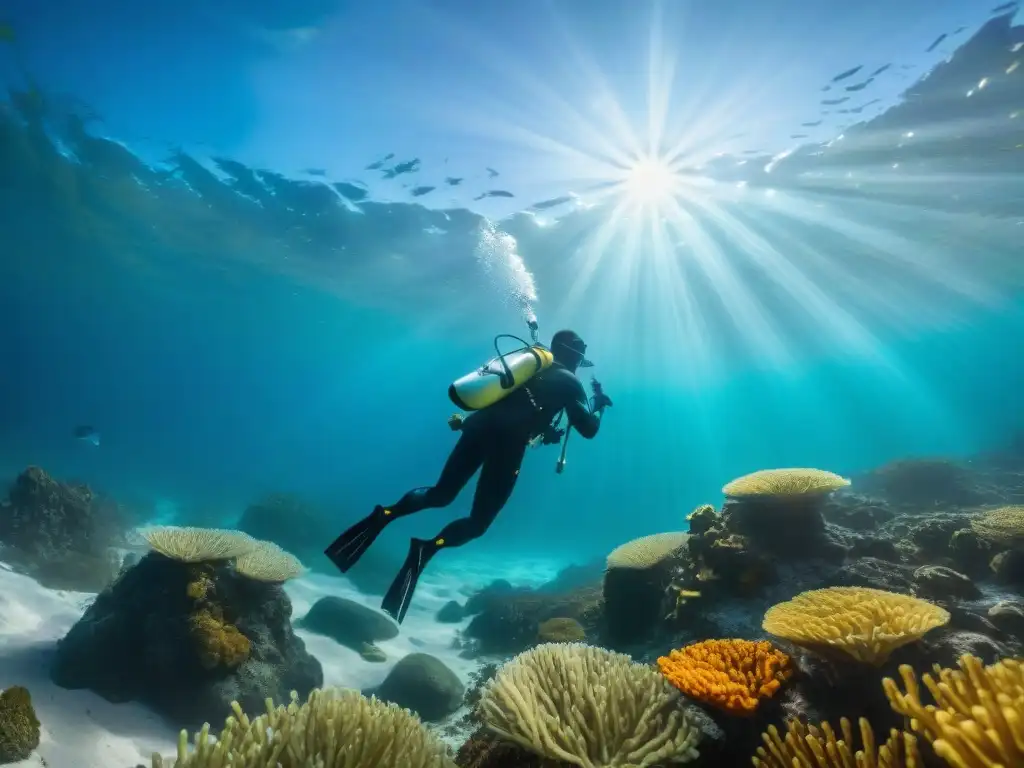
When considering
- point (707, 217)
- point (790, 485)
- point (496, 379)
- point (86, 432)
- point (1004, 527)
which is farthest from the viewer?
point (707, 217)

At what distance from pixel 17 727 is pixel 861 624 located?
6.85 m

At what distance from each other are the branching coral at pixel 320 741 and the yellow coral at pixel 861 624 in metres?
2.31

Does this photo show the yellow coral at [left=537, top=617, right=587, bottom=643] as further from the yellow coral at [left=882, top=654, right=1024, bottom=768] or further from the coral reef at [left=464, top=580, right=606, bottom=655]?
the yellow coral at [left=882, top=654, right=1024, bottom=768]

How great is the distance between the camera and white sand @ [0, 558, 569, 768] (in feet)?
15.8

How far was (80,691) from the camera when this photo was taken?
5754 millimetres

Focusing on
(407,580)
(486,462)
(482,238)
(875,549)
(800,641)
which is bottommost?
(407,580)

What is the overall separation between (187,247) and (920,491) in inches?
1615

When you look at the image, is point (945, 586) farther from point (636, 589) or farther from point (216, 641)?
point (216, 641)

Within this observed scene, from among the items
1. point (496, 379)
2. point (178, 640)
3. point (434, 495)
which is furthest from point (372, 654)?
point (496, 379)

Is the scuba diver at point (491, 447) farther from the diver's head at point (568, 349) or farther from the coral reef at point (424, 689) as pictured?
the coral reef at point (424, 689)

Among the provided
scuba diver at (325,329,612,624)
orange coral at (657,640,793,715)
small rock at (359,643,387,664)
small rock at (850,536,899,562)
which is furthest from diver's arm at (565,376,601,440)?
small rock at (359,643,387,664)

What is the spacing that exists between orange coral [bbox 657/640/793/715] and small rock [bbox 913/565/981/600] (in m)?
2.65

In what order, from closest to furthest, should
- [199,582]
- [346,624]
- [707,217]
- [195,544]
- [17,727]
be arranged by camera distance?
[17,727], [199,582], [195,544], [346,624], [707,217]

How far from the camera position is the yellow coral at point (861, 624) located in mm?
2832
